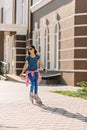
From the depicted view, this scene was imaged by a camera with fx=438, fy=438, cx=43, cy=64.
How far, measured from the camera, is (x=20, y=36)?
1261 inches

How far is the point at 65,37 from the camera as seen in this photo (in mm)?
22734

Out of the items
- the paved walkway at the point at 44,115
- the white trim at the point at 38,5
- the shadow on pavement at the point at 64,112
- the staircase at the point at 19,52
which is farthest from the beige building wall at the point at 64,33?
the shadow on pavement at the point at 64,112

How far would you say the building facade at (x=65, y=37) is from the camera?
70.0 feet

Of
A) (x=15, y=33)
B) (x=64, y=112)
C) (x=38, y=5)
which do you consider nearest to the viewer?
(x=64, y=112)

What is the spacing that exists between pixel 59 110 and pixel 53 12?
14575 mm

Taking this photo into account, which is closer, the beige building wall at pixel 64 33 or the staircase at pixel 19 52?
the beige building wall at pixel 64 33

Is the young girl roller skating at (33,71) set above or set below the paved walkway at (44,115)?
above

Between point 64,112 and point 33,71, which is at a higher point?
point 33,71

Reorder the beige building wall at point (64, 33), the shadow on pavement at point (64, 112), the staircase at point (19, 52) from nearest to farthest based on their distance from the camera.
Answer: the shadow on pavement at point (64, 112) → the beige building wall at point (64, 33) → the staircase at point (19, 52)

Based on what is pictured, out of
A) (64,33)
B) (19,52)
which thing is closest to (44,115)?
(64,33)

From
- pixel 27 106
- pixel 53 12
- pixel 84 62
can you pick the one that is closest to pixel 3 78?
pixel 53 12

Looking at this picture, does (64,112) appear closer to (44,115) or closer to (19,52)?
(44,115)

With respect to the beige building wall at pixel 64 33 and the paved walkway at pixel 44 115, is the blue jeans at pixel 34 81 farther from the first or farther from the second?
the beige building wall at pixel 64 33

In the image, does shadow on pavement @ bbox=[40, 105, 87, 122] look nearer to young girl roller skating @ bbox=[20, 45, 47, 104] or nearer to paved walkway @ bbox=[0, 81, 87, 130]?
paved walkway @ bbox=[0, 81, 87, 130]
